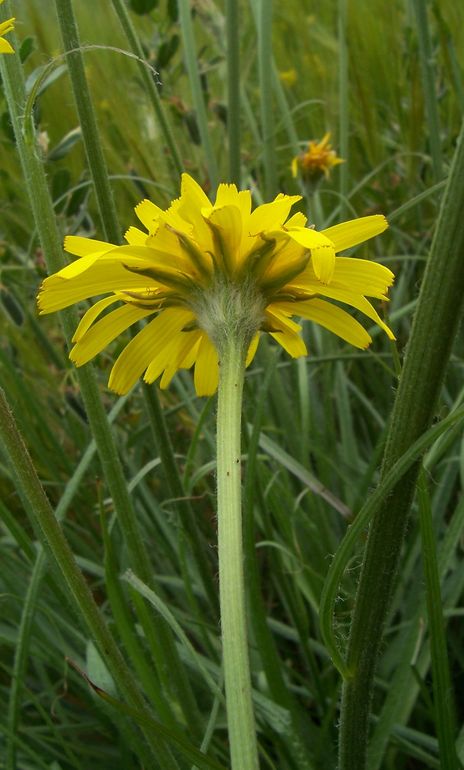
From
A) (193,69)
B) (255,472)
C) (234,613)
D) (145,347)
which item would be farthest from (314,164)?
(234,613)

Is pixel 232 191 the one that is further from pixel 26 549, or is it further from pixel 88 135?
pixel 26 549

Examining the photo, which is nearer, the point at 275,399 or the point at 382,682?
the point at 382,682

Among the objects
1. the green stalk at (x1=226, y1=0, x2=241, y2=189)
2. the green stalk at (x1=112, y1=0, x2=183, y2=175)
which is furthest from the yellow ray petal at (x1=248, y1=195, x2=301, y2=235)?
the green stalk at (x1=226, y1=0, x2=241, y2=189)

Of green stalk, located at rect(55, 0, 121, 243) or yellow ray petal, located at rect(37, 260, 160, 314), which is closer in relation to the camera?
yellow ray petal, located at rect(37, 260, 160, 314)

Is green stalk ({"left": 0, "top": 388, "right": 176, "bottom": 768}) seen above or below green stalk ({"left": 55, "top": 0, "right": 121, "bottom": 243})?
below

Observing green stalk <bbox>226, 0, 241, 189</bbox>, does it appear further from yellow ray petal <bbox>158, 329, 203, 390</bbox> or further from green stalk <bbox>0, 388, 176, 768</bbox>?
green stalk <bbox>0, 388, 176, 768</bbox>

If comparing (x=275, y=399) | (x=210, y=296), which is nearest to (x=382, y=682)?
(x=275, y=399)

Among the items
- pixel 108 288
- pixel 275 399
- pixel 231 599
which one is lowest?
pixel 275 399
